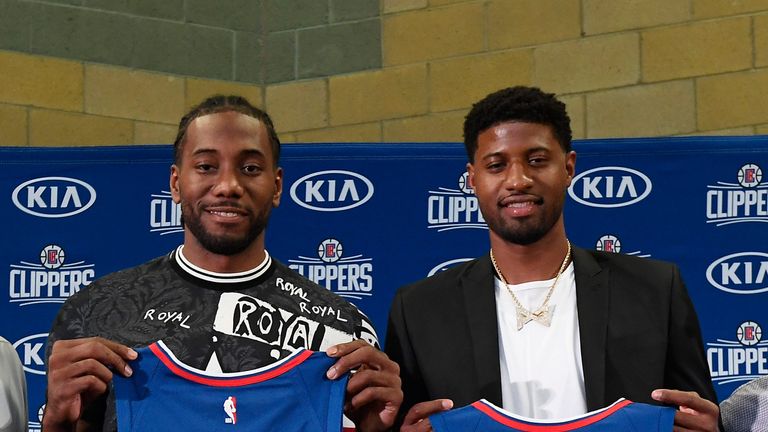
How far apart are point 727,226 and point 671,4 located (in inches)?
64.0

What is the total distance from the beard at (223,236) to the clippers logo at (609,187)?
1.62 metres

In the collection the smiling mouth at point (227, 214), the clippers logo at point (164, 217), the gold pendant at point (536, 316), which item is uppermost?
the clippers logo at point (164, 217)

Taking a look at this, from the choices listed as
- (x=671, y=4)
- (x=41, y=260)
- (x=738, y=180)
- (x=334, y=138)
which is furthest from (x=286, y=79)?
(x=738, y=180)

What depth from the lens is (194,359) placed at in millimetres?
2670

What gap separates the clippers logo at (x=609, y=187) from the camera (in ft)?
13.6

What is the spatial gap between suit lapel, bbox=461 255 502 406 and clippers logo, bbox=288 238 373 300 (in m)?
1.22

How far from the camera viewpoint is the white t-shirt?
270 centimetres

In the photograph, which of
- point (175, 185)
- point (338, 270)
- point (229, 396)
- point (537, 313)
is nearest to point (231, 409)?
point (229, 396)

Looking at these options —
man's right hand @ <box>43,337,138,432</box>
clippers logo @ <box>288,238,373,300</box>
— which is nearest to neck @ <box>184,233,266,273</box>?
man's right hand @ <box>43,337,138,432</box>

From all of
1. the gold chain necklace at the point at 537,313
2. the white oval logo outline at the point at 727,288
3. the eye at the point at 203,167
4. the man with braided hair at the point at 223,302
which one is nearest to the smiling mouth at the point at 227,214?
the man with braided hair at the point at 223,302

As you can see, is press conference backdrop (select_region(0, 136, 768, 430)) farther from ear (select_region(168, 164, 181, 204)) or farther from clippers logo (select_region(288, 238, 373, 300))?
ear (select_region(168, 164, 181, 204))

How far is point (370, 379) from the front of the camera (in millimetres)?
2561

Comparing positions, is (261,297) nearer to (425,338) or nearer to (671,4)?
(425,338)

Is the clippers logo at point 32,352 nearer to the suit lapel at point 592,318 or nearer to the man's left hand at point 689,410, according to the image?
the suit lapel at point 592,318
